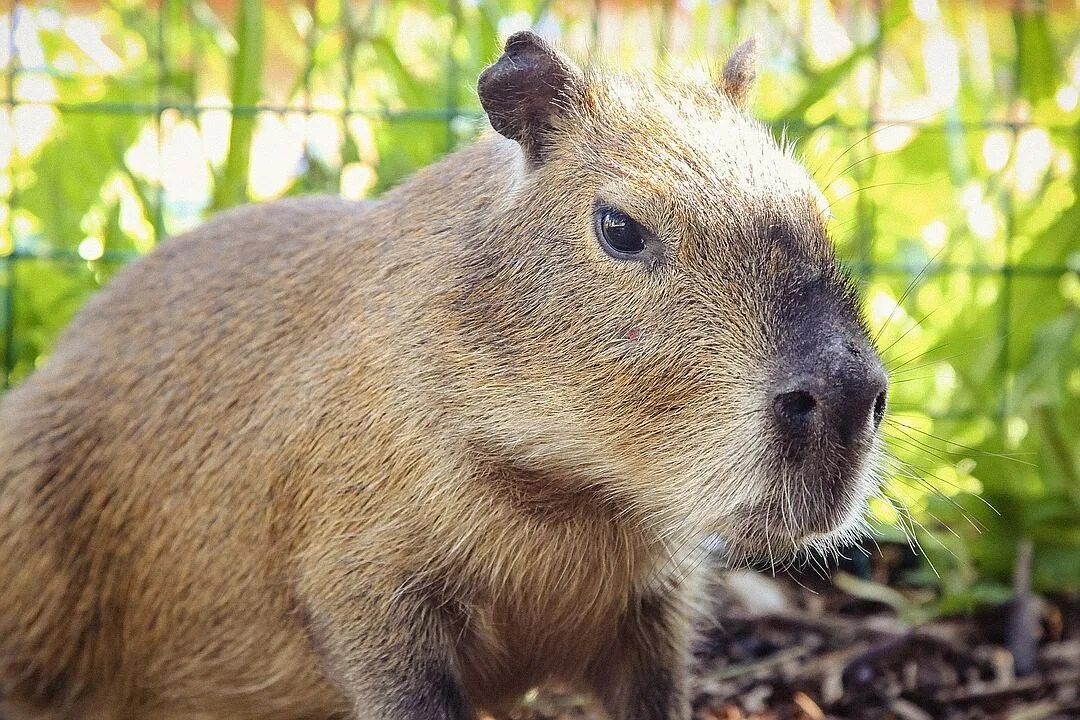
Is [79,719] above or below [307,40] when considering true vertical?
below

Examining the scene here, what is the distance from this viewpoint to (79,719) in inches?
139

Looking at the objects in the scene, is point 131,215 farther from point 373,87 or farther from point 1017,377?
point 1017,377

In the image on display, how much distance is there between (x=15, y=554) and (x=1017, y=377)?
3.33 meters

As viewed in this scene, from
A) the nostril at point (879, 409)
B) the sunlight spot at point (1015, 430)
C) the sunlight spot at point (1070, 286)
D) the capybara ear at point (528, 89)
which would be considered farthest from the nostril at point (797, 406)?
the sunlight spot at point (1070, 286)

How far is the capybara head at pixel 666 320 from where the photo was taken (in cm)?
233

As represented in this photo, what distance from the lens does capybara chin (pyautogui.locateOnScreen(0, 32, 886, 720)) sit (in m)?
2.43

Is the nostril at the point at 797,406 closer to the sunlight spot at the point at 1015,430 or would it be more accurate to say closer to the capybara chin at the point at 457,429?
the capybara chin at the point at 457,429

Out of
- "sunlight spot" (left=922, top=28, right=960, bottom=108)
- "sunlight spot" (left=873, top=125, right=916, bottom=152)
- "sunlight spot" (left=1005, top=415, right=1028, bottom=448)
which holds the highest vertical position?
"sunlight spot" (left=922, top=28, right=960, bottom=108)

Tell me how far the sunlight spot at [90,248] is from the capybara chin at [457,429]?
5.37 feet

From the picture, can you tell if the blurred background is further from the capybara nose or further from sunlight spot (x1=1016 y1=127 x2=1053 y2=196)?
the capybara nose

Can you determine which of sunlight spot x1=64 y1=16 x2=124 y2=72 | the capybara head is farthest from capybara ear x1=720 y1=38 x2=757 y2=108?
sunlight spot x1=64 y1=16 x2=124 y2=72

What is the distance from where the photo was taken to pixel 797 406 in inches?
89.7

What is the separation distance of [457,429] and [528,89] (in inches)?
28.2

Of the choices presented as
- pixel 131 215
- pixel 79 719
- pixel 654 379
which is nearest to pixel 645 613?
pixel 654 379
